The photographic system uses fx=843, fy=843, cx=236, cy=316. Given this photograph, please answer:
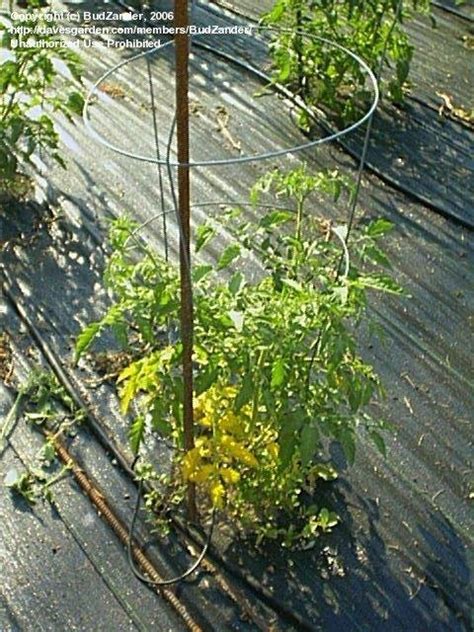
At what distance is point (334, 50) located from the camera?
11.2 ft

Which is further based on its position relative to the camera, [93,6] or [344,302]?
[93,6]

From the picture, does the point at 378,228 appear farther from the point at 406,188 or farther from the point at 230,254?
the point at 406,188

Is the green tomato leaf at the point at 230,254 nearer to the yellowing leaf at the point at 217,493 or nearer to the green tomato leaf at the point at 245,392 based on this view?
the green tomato leaf at the point at 245,392

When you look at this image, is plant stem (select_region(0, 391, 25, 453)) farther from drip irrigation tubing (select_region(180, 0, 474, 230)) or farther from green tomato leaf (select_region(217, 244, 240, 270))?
drip irrigation tubing (select_region(180, 0, 474, 230))

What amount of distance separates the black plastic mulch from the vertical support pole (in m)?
0.33

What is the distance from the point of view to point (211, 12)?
177 inches

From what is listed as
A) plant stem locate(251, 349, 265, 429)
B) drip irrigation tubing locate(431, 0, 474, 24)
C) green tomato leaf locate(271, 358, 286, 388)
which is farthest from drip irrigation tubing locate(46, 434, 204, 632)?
drip irrigation tubing locate(431, 0, 474, 24)

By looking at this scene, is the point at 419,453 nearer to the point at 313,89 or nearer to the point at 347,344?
the point at 347,344

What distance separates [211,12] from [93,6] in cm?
62

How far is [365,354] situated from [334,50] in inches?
58.0

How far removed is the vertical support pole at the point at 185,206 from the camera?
1.39m

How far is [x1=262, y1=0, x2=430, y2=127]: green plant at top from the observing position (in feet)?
10.9

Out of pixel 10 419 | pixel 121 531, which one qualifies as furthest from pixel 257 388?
pixel 10 419

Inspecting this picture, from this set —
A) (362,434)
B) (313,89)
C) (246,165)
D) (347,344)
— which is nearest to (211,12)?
(313,89)
